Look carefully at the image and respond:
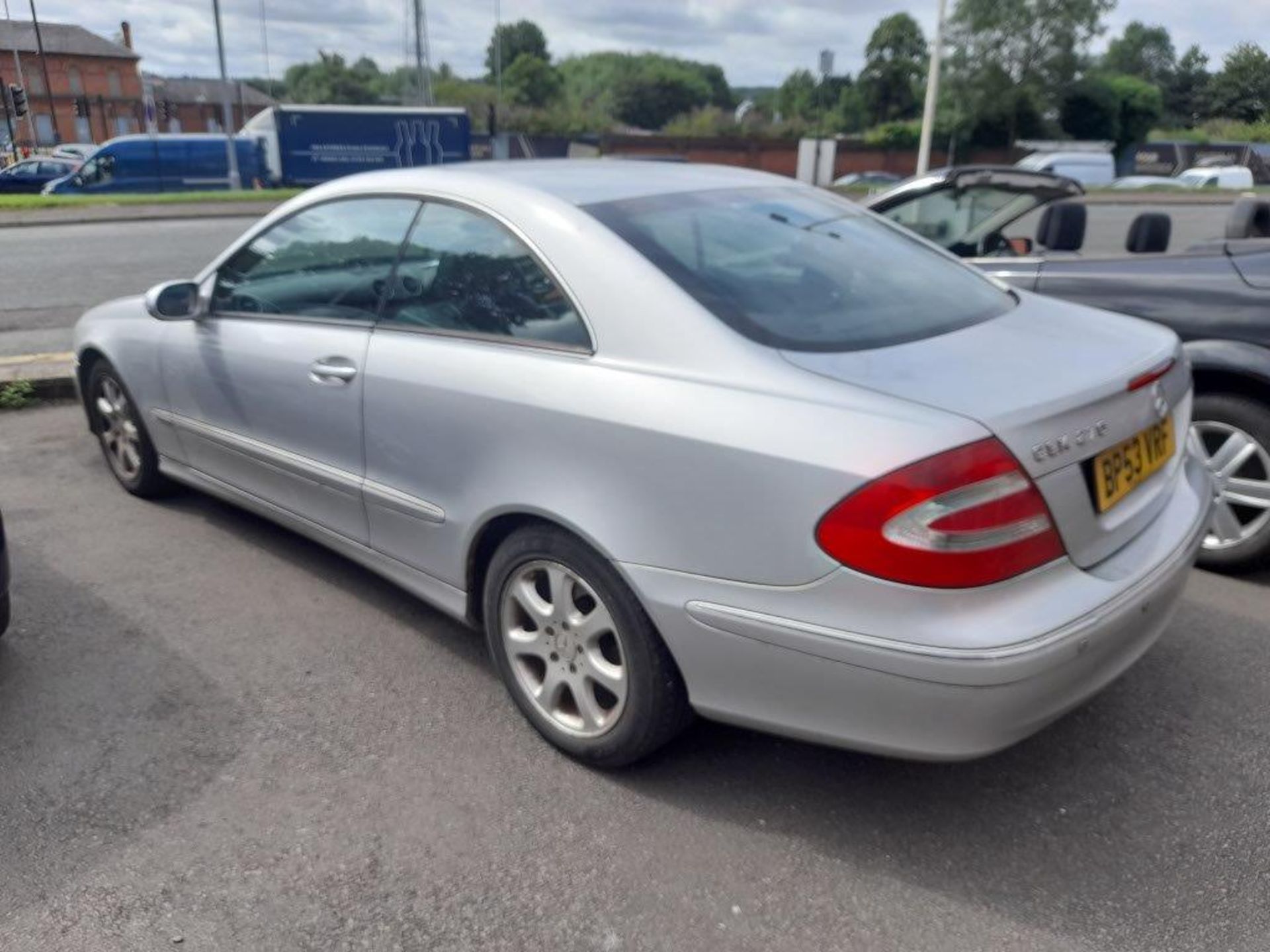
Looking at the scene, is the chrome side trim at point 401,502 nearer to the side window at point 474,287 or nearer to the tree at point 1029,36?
the side window at point 474,287

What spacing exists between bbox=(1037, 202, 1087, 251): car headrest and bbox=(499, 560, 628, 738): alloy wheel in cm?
299

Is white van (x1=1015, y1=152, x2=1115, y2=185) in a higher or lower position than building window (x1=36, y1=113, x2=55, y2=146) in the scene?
higher

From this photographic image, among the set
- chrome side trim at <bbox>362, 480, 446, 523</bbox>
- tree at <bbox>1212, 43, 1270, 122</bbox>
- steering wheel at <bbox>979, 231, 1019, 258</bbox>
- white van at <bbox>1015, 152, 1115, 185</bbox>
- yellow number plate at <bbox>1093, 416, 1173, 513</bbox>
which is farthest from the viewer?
white van at <bbox>1015, 152, 1115, 185</bbox>

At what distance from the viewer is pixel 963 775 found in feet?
9.09

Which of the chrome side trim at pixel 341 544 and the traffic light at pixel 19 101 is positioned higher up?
the traffic light at pixel 19 101

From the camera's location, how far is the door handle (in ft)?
10.6

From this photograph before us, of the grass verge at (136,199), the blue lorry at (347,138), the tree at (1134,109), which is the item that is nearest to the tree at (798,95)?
the tree at (1134,109)

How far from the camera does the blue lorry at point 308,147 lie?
105 ft

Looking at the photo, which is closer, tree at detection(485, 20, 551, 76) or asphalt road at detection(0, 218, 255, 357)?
asphalt road at detection(0, 218, 255, 357)

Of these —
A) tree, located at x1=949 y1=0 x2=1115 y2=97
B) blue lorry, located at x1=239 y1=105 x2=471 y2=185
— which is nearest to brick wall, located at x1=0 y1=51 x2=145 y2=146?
blue lorry, located at x1=239 y1=105 x2=471 y2=185

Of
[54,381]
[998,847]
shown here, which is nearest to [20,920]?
[998,847]

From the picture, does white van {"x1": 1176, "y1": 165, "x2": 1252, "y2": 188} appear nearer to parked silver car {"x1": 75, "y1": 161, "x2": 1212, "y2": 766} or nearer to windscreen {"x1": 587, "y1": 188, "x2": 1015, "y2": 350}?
windscreen {"x1": 587, "y1": 188, "x2": 1015, "y2": 350}

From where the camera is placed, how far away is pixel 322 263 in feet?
11.8

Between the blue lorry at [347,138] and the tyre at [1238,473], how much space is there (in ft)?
103
